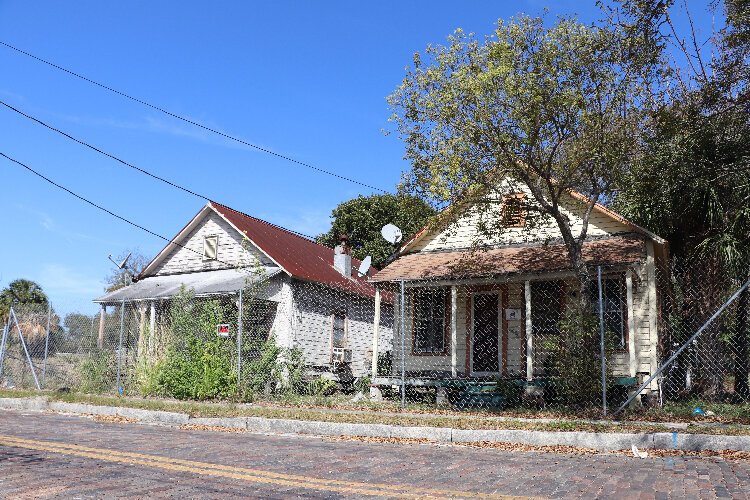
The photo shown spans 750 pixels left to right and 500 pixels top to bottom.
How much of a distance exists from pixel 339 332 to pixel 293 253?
10.4ft

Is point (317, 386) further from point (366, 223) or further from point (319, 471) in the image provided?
point (366, 223)

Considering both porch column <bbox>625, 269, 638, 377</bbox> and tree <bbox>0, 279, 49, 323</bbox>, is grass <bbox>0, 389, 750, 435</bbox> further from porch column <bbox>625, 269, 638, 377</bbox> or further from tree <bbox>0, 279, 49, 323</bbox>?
tree <bbox>0, 279, 49, 323</bbox>

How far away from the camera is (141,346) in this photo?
16328 millimetres

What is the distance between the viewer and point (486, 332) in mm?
17500

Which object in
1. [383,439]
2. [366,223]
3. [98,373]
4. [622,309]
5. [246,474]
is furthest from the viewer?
[366,223]

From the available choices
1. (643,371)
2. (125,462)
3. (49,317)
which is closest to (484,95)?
(643,371)

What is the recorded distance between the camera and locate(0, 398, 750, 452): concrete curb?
26.8ft

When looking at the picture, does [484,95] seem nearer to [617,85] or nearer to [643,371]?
[617,85]

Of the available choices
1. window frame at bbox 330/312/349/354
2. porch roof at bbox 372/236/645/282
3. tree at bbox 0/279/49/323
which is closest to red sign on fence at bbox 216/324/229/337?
porch roof at bbox 372/236/645/282

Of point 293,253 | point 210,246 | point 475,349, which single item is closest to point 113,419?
point 475,349

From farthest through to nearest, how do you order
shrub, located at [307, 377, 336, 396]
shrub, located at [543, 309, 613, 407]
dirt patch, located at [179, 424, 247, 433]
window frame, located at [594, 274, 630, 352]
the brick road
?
shrub, located at [307, 377, 336, 396]
window frame, located at [594, 274, 630, 352]
shrub, located at [543, 309, 613, 407]
dirt patch, located at [179, 424, 247, 433]
the brick road

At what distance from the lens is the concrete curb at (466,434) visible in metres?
8.16

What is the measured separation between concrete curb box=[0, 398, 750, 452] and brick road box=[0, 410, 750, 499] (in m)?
0.78

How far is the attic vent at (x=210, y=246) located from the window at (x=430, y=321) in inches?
316
